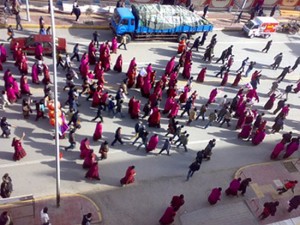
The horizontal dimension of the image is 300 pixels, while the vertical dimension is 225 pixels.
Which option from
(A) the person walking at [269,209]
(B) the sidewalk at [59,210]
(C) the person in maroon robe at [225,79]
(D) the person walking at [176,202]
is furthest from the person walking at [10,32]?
(A) the person walking at [269,209]

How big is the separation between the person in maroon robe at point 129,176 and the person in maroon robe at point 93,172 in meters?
1.00

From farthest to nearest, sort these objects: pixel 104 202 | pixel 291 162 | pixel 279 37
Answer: pixel 279 37
pixel 291 162
pixel 104 202

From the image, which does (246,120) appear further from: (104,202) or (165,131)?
(104,202)

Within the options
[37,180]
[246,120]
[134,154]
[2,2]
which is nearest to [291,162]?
[246,120]

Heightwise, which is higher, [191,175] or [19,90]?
[19,90]

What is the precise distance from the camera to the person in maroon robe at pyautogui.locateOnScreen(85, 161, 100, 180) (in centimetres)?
1500

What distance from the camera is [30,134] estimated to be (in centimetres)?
1697

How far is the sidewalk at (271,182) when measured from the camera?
15.8 meters

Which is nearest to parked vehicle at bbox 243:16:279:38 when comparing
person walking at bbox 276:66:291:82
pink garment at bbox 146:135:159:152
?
person walking at bbox 276:66:291:82

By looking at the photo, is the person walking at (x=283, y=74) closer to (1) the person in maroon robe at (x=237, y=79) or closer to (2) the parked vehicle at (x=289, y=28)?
(1) the person in maroon robe at (x=237, y=79)

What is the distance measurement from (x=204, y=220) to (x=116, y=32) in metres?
13.3

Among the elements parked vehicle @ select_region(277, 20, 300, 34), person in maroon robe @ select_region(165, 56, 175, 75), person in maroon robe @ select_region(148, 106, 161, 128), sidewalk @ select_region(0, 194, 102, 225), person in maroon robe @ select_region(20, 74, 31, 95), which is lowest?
sidewalk @ select_region(0, 194, 102, 225)

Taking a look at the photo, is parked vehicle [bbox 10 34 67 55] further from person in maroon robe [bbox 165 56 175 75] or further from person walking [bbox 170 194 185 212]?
person walking [bbox 170 194 185 212]

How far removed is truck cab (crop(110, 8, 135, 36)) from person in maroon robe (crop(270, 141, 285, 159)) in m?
11.3
